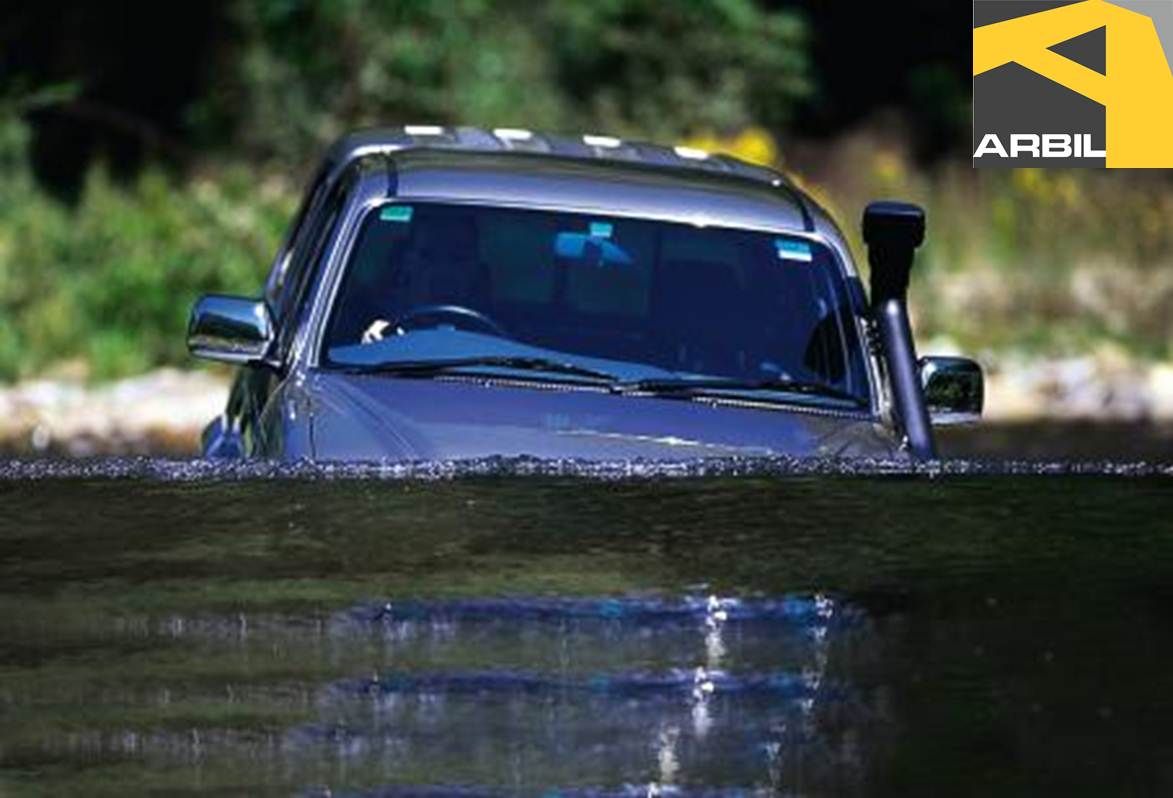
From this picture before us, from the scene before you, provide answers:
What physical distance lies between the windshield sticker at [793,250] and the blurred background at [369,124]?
9.34 metres

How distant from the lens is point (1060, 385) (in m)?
21.4

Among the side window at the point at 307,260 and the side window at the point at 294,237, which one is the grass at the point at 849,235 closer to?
the side window at the point at 294,237

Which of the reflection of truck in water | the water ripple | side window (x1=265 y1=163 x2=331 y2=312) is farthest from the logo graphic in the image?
the water ripple

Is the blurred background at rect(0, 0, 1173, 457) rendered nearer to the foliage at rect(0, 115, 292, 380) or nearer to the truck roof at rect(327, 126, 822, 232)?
the foliage at rect(0, 115, 292, 380)

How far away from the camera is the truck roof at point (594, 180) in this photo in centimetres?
823

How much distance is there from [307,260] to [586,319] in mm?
915

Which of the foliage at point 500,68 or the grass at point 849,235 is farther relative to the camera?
the foliage at point 500,68

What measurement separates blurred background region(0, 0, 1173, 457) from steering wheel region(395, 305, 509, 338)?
371 inches

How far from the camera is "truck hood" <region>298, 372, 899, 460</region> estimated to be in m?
7.00

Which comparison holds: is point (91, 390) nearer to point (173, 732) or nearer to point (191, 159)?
point (191, 159)

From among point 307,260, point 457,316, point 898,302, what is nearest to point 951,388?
point 898,302

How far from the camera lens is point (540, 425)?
23.4 ft

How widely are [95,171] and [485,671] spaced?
64.3 ft

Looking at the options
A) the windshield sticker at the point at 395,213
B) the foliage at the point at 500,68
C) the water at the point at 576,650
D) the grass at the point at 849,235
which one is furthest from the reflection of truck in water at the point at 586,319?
the foliage at the point at 500,68
